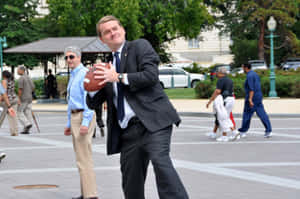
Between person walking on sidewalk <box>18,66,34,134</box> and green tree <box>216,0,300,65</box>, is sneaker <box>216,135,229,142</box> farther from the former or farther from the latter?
green tree <box>216,0,300,65</box>

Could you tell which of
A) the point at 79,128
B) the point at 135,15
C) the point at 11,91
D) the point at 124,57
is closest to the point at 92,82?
the point at 124,57

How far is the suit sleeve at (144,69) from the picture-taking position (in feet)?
16.1

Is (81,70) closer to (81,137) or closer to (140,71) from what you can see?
(81,137)

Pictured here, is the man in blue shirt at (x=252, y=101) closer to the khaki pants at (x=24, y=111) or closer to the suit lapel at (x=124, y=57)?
the khaki pants at (x=24, y=111)

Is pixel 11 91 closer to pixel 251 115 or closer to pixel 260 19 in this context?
pixel 251 115

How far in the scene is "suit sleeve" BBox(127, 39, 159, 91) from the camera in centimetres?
491

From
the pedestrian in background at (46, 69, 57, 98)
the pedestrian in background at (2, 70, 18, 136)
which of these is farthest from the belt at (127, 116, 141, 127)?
the pedestrian in background at (46, 69, 57, 98)

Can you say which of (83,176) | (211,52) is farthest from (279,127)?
(211,52)

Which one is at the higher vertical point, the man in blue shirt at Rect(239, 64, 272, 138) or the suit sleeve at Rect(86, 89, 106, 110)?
the suit sleeve at Rect(86, 89, 106, 110)

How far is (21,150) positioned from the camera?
41.5 ft

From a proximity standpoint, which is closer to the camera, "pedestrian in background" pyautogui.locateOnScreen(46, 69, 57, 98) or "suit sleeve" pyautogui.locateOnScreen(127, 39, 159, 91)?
"suit sleeve" pyautogui.locateOnScreen(127, 39, 159, 91)

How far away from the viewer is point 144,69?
5.00 meters

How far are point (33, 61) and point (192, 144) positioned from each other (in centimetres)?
3720

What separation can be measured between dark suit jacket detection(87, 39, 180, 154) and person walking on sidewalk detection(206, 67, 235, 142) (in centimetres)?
849
